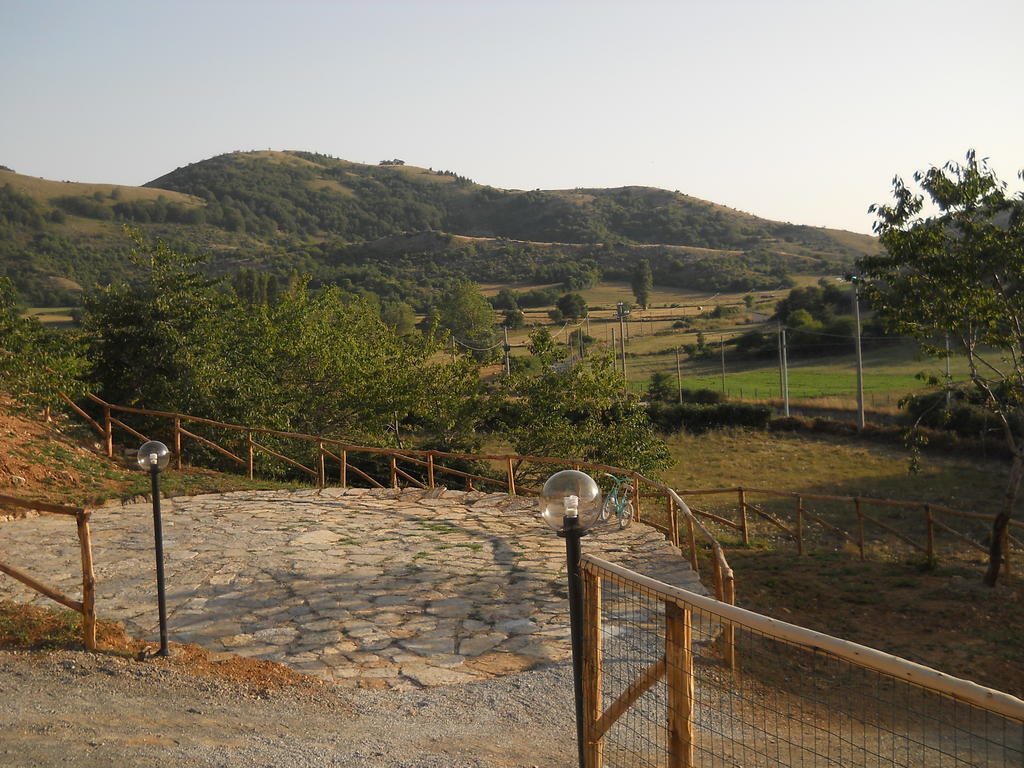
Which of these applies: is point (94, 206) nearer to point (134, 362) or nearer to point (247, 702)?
point (134, 362)

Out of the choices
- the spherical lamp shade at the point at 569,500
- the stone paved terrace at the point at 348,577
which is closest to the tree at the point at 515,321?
the stone paved terrace at the point at 348,577

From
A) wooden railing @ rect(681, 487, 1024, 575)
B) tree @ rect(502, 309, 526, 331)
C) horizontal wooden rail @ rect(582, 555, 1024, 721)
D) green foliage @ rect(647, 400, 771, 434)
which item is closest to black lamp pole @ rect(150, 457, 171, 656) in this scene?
horizontal wooden rail @ rect(582, 555, 1024, 721)

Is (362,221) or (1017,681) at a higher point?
(362,221)

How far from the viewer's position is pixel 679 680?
4.01 meters

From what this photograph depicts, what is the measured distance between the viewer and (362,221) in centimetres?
16312

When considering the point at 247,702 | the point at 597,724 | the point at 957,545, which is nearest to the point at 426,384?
the point at 957,545

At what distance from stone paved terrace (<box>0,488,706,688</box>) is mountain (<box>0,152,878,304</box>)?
81.4 m

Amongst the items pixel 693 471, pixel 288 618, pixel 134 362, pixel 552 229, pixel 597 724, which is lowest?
pixel 693 471

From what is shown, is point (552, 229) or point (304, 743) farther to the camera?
point (552, 229)

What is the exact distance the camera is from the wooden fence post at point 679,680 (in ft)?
13.0

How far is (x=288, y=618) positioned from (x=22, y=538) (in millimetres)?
4430

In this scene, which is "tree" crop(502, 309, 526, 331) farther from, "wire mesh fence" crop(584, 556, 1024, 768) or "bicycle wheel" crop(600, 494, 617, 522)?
"wire mesh fence" crop(584, 556, 1024, 768)

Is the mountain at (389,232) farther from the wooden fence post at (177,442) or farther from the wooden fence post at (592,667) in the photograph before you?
the wooden fence post at (592,667)

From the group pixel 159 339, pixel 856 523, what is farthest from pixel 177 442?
pixel 856 523
